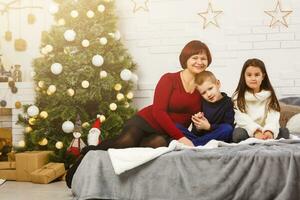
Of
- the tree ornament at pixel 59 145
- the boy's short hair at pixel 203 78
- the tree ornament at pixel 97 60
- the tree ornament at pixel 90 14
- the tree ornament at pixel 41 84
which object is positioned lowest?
the tree ornament at pixel 59 145

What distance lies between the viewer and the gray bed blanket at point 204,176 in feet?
7.68

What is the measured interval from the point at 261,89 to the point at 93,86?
68.3 inches

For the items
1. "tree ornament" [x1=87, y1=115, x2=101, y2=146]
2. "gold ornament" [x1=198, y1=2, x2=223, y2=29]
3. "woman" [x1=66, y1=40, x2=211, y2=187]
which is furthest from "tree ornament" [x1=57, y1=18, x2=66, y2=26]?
"woman" [x1=66, y1=40, x2=211, y2=187]

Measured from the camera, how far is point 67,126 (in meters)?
4.14

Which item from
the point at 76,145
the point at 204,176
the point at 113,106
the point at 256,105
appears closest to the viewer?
the point at 204,176

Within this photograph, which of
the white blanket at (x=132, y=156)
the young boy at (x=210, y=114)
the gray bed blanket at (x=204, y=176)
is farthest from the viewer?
the young boy at (x=210, y=114)

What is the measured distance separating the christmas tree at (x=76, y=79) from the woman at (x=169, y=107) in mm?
Answer: 1185

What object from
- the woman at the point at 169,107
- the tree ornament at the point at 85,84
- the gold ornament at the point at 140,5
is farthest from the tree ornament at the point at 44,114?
the gold ornament at the point at 140,5

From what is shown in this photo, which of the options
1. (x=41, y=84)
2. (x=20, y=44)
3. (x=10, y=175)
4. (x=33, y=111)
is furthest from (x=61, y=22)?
(x=10, y=175)

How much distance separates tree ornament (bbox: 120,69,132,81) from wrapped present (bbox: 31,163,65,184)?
3.29 feet

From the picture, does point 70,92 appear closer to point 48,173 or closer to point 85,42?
point 85,42

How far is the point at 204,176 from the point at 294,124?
4.65 feet

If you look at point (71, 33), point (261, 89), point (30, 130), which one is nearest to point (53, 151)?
point (30, 130)

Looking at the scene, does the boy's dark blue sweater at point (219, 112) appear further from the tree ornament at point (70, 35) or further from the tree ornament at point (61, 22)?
the tree ornament at point (61, 22)
